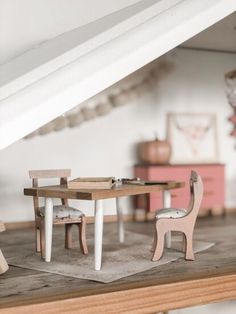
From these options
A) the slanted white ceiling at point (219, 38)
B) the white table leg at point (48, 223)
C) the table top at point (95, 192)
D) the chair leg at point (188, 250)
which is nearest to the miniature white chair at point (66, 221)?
the white table leg at point (48, 223)

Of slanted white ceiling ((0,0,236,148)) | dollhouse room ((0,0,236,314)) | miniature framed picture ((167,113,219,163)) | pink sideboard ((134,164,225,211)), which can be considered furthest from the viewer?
miniature framed picture ((167,113,219,163))

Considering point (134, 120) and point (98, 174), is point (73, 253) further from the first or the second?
point (134, 120)

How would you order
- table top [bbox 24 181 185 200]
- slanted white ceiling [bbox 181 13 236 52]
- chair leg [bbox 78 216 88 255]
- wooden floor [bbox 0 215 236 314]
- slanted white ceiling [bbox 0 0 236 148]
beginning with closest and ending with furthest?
slanted white ceiling [bbox 0 0 236 148] < wooden floor [bbox 0 215 236 314] < table top [bbox 24 181 185 200] < chair leg [bbox 78 216 88 255] < slanted white ceiling [bbox 181 13 236 52]

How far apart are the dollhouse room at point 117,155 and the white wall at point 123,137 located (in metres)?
0.02

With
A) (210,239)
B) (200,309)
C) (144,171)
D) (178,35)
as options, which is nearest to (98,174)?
(144,171)

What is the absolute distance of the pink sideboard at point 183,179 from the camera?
6.14 m

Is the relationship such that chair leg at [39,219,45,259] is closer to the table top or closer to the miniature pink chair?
the table top

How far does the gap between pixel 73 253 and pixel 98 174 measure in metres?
2.26

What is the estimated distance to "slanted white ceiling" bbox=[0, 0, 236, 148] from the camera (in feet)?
8.25

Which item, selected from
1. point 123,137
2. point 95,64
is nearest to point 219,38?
point 123,137

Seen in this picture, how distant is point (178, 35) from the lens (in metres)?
3.13

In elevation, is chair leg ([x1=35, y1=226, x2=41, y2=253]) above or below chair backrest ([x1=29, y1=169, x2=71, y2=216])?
below

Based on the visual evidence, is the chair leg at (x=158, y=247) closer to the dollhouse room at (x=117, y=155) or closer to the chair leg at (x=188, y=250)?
the dollhouse room at (x=117, y=155)

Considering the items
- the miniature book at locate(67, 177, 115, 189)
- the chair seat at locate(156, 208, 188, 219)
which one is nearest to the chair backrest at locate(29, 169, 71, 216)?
the miniature book at locate(67, 177, 115, 189)
